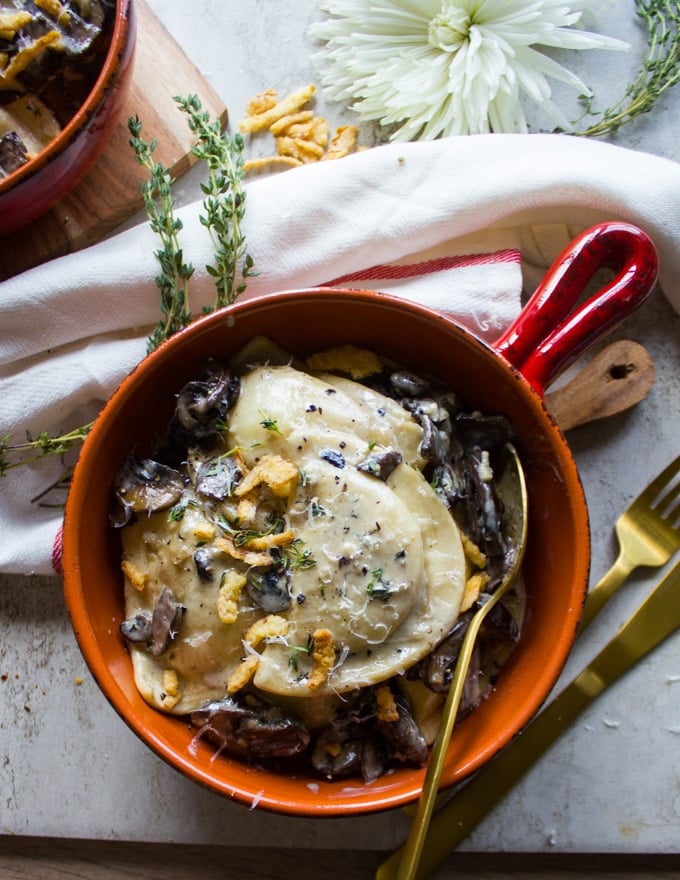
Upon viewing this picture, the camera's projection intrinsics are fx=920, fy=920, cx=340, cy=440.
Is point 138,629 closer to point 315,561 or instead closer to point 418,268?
point 315,561

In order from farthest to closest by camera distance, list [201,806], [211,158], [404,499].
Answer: [201,806] → [211,158] → [404,499]

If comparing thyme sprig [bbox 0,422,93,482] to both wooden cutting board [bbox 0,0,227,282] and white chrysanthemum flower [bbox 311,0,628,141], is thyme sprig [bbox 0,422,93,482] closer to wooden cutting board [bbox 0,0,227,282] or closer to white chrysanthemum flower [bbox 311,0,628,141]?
wooden cutting board [bbox 0,0,227,282]

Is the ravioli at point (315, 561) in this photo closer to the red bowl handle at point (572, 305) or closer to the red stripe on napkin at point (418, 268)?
the red bowl handle at point (572, 305)

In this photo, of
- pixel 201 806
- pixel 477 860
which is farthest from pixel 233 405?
pixel 477 860

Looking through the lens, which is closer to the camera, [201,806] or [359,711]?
[359,711]

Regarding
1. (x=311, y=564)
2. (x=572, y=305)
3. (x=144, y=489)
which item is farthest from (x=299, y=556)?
(x=572, y=305)

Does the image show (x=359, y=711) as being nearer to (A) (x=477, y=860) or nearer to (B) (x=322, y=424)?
(B) (x=322, y=424)

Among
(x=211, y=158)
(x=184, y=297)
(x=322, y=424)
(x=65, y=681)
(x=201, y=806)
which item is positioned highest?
(x=211, y=158)

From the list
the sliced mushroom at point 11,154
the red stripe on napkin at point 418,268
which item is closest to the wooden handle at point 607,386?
the red stripe on napkin at point 418,268

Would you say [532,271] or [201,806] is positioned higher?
[532,271]
